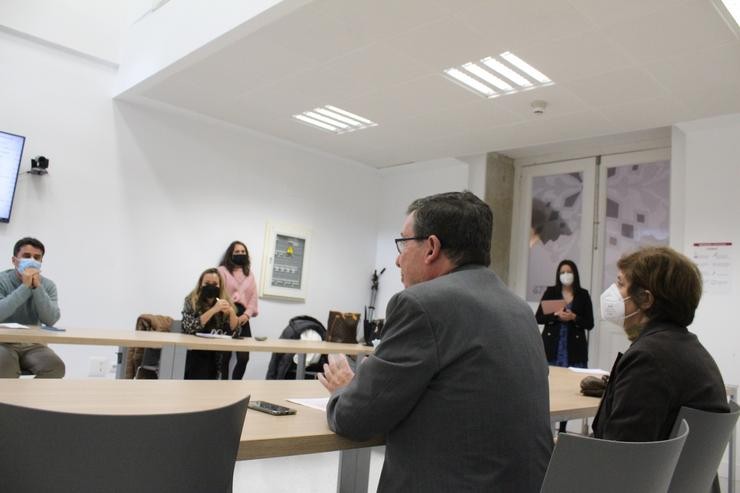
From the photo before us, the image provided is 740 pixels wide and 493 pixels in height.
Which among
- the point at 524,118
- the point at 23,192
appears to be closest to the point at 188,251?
the point at 23,192

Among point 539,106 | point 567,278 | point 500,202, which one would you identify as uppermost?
point 539,106

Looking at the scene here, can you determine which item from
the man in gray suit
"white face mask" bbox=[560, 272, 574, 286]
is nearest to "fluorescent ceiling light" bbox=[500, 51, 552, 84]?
"white face mask" bbox=[560, 272, 574, 286]

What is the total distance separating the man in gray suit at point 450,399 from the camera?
1.12 meters

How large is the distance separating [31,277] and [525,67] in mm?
3538

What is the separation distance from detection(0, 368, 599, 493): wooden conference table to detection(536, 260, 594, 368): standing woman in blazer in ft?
10.4

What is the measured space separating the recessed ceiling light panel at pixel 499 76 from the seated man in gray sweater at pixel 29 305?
3090mm

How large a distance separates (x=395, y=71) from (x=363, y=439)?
3.60 m

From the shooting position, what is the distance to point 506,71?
428cm

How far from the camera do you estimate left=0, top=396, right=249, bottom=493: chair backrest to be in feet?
2.57

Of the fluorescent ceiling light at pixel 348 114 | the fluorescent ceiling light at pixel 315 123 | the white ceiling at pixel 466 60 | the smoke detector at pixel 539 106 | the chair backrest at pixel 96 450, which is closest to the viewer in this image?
the chair backrest at pixel 96 450

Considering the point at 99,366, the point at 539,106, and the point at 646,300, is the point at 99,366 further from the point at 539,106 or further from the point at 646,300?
the point at 646,300

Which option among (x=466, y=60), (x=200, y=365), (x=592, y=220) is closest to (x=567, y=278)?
(x=592, y=220)

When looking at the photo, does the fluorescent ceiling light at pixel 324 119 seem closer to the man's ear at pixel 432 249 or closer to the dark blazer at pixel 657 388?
the man's ear at pixel 432 249

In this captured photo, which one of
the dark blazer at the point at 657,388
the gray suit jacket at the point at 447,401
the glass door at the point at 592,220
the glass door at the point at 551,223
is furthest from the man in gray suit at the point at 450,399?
the glass door at the point at 551,223
